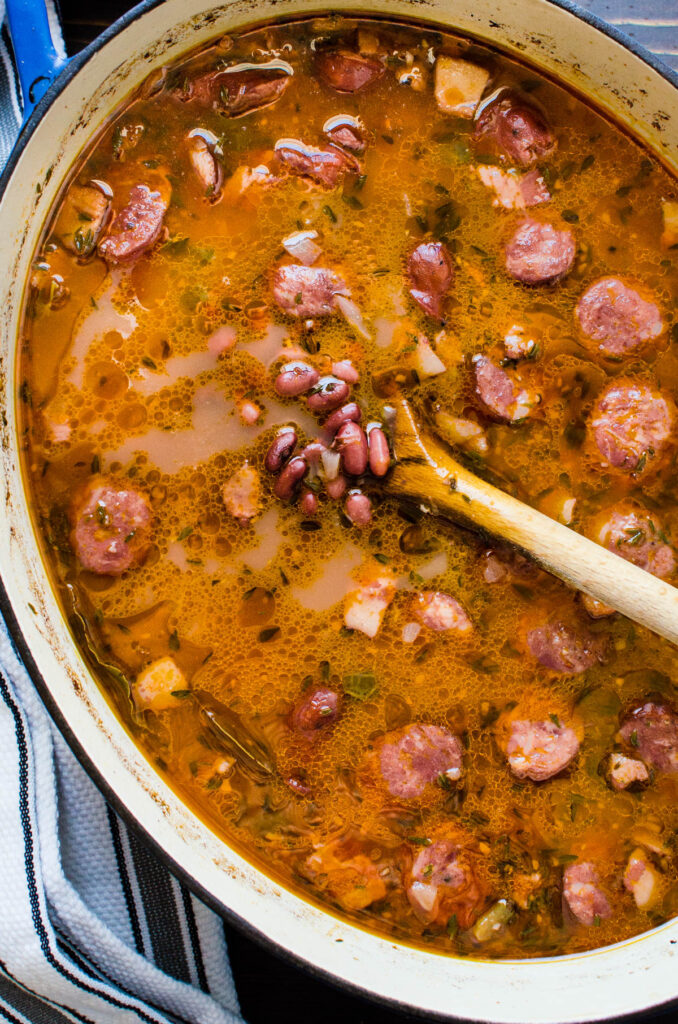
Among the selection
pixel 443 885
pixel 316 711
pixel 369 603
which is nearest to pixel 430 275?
pixel 369 603

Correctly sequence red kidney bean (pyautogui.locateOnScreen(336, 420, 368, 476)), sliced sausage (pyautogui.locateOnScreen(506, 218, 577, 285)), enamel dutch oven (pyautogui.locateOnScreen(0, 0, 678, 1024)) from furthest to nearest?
sliced sausage (pyautogui.locateOnScreen(506, 218, 577, 285)) < red kidney bean (pyautogui.locateOnScreen(336, 420, 368, 476)) < enamel dutch oven (pyautogui.locateOnScreen(0, 0, 678, 1024))

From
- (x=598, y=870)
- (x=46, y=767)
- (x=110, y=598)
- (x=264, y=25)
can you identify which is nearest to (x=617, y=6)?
(x=264, y=25)

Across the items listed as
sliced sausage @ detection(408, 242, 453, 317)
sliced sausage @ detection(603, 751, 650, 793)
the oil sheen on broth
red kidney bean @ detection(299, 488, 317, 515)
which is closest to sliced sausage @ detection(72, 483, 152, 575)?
the oil sheen on broth

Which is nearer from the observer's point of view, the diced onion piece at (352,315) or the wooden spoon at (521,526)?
the wooden spoon at (521,526)

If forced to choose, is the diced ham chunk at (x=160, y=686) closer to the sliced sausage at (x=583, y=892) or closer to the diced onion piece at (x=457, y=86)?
the sliced sausage at (x=583, y=892)

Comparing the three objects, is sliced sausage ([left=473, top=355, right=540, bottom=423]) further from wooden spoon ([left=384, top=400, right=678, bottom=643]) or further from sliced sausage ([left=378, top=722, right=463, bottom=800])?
sliced sausage ([left=378, top=722, right=463, bottom=800])

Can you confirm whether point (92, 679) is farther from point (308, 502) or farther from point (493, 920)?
point (493, 920)

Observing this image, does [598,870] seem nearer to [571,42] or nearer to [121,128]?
[571,42]

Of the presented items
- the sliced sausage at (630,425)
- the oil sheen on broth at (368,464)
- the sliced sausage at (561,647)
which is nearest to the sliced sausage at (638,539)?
the oil sheen on broth at (368,464)
